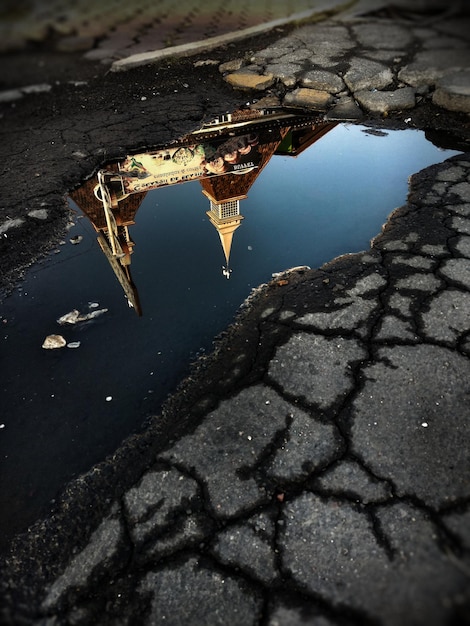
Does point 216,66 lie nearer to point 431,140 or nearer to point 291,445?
point 431,140

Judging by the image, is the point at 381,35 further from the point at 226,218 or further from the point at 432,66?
the point at 226,218

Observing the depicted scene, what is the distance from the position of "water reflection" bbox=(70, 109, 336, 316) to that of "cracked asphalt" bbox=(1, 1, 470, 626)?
2.81 ft

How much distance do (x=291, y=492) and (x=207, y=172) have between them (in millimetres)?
2730

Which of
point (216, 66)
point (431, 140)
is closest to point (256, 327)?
point (431, 140)

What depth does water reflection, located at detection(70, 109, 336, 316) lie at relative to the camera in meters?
3.02

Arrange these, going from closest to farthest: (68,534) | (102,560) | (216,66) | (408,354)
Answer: (102,560), (68,534), (408,354), (216,66)

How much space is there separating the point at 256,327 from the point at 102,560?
130 centimetres

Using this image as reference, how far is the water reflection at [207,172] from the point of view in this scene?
9.90ft

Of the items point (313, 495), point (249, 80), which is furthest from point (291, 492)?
point (249, 80)

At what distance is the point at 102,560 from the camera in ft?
4.91

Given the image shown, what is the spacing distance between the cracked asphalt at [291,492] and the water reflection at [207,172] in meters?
0.86

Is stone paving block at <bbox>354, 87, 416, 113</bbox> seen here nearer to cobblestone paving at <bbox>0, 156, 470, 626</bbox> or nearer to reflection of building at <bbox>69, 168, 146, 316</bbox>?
reflection of building at <bbox>69, 168, 146, 316</bbox>

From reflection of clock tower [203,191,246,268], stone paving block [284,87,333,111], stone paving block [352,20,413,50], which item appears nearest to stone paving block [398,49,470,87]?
stone paving block [352,20,413,50]

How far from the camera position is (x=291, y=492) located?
1.62 metres
